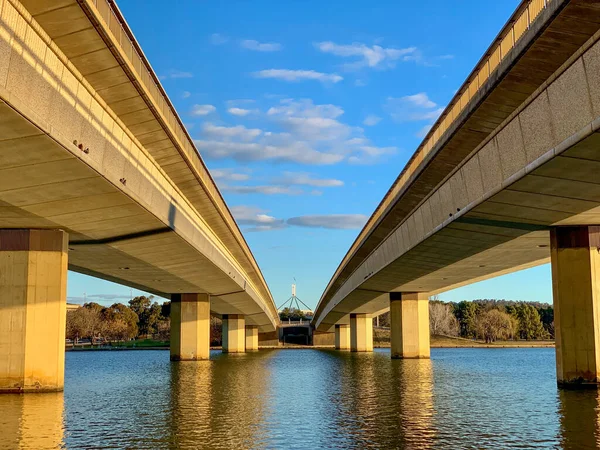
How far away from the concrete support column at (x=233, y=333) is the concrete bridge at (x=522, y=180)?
4849 cm

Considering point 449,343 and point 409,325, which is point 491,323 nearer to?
point 449,343

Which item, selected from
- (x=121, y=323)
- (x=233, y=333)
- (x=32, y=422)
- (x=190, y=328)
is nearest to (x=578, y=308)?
(x=32, y=422)

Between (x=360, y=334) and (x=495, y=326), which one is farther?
(x=495, y=326)

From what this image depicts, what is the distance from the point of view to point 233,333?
320 feet

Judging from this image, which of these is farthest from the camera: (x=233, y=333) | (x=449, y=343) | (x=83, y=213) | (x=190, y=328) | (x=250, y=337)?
(x=449, y=343)

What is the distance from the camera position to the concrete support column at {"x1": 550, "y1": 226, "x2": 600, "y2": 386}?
28.9m

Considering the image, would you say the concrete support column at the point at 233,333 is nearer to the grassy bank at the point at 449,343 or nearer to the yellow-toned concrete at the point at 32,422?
the grassy bank at the point at 449,343

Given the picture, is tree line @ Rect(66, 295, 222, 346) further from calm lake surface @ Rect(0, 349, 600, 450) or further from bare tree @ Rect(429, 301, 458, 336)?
calm lake surface @ Rect(0, 349, 600, 450)

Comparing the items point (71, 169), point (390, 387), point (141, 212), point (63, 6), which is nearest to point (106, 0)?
point (63, 6)

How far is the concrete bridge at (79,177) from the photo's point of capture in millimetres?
17016

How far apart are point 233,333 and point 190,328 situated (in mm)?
32989

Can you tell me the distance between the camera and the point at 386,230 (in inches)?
1745

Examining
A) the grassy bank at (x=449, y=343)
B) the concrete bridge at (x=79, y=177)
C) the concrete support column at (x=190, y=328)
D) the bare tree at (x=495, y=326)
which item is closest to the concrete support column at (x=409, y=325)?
the concrete support column at (x=190, y=328)

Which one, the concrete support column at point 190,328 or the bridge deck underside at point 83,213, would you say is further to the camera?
the concrete support column at point 190,328
